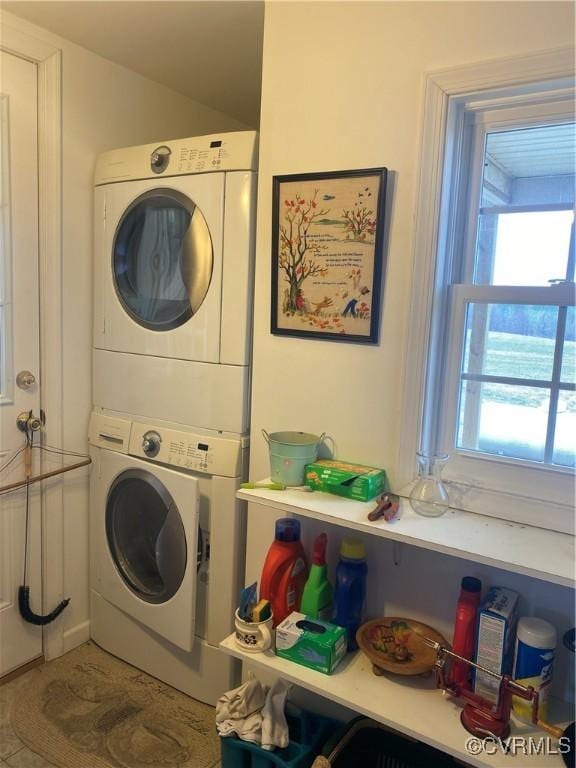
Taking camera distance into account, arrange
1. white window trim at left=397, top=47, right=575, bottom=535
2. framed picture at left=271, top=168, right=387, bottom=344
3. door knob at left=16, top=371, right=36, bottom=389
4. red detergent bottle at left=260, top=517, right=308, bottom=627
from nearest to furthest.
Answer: white window trim at left=397, top=47, right=575, bottom=535 → framed picture at left=271, top=168, right=387, bottom=344 → red detergent bottle at left=260, top=517, right=308, bottom=627 → door knob at left=16, top=371, right=36, bottom=389

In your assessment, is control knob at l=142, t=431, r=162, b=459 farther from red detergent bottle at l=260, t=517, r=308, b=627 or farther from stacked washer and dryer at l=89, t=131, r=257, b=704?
red detergent bottle at l=260, t=517, r=308, b=627

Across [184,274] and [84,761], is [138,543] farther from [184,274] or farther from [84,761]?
[184,274]

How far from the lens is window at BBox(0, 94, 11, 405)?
6.25ft

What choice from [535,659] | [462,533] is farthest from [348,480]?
[535,659]

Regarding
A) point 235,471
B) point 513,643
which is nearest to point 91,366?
point 235,471

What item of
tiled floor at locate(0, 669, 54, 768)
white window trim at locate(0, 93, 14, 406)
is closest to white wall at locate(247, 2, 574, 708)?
white window trim at locate(0, 93, 14, 406)

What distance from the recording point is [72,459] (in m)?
2.19

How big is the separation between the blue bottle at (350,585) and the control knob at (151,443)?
2.54 ft

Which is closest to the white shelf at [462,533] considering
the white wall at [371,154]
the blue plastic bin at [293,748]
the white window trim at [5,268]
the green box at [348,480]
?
the green box at [348,480]

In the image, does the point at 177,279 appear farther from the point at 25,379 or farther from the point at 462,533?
the point at 462,533

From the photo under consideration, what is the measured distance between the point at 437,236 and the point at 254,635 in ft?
3.66

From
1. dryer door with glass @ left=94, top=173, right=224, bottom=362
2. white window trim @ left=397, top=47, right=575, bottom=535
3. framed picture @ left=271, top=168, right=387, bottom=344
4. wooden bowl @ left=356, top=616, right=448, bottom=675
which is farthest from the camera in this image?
dryer door with glass @ left=94, top=173, right=224, bottom=362

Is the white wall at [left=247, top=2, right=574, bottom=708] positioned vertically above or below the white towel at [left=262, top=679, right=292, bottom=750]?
above

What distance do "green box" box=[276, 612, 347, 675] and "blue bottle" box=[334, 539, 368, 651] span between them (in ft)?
0.21
